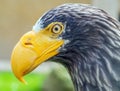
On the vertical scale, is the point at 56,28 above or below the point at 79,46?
above

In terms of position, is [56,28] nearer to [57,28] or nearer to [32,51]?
[57,28]

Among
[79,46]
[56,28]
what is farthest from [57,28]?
[79,46]

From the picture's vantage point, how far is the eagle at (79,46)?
4133 millimetres

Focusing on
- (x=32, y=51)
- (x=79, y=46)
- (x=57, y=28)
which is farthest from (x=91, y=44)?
(x=32, y=51)

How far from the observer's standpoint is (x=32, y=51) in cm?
412

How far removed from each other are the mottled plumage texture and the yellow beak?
58mm

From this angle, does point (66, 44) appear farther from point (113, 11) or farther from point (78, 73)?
point (113, 11)

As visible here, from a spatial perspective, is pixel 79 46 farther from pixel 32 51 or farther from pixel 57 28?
pixel 32 51

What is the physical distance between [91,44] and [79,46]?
0.08 meters

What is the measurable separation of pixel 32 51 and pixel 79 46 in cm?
29

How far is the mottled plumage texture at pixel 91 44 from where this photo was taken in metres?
4.14

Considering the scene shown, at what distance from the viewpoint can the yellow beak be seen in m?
4.10

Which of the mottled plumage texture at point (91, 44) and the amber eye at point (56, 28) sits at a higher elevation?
the amber eye at point (56, 28)

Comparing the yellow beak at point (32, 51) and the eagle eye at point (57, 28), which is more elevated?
the eagle eye at point (57, 28)
